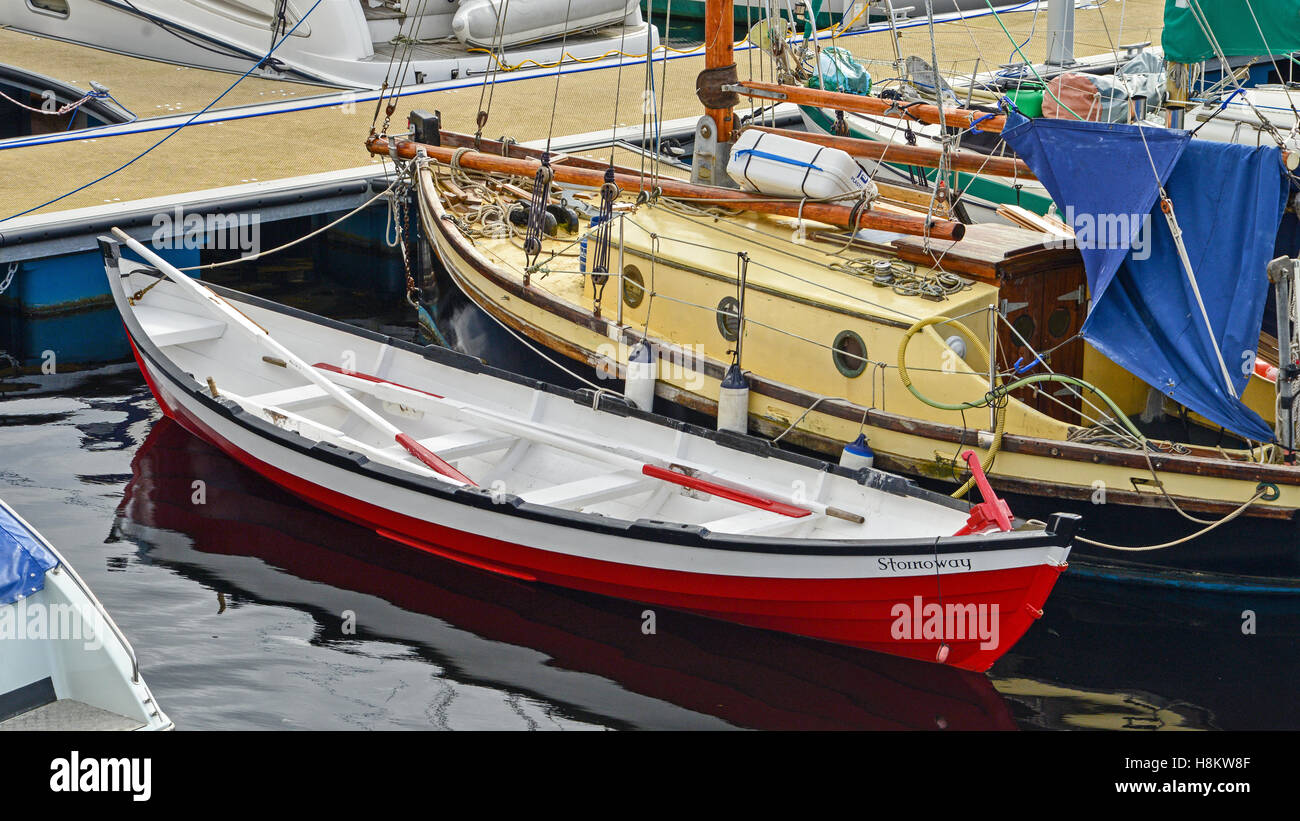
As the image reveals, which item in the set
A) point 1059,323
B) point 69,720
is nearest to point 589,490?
point 1059,323

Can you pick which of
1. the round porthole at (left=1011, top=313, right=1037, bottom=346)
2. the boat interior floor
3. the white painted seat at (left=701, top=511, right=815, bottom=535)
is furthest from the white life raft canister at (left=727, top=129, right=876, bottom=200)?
the boat interior floor

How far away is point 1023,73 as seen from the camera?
55.8ft

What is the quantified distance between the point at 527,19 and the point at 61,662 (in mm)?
16631

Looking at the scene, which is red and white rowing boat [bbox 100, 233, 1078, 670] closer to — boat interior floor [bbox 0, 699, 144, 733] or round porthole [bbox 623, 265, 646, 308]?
round porthole [bbox 623, 265, 646, 308]

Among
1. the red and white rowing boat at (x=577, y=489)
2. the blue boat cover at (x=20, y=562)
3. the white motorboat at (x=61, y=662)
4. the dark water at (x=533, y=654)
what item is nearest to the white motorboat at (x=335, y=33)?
the red and white rowing boat at (x=577, y=489)

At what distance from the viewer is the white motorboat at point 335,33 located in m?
21.2

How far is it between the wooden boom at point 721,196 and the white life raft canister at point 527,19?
7786 mm

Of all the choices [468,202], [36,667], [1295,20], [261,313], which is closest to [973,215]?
[1295,20]

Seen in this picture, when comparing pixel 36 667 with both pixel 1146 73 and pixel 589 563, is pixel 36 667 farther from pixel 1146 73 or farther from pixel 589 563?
pixel 1146 73

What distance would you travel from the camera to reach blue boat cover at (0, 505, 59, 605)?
7.98m

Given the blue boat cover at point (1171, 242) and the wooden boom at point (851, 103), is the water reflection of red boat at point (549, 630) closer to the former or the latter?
the blue boat cover at point (1171, 242)

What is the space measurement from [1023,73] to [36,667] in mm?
13326

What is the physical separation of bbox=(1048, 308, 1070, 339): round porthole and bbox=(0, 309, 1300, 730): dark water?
2.03 m

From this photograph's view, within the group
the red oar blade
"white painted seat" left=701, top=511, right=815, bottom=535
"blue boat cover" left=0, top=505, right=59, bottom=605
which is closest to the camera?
"blue boat cover" left=0, top=505, right=59, bottom=605
